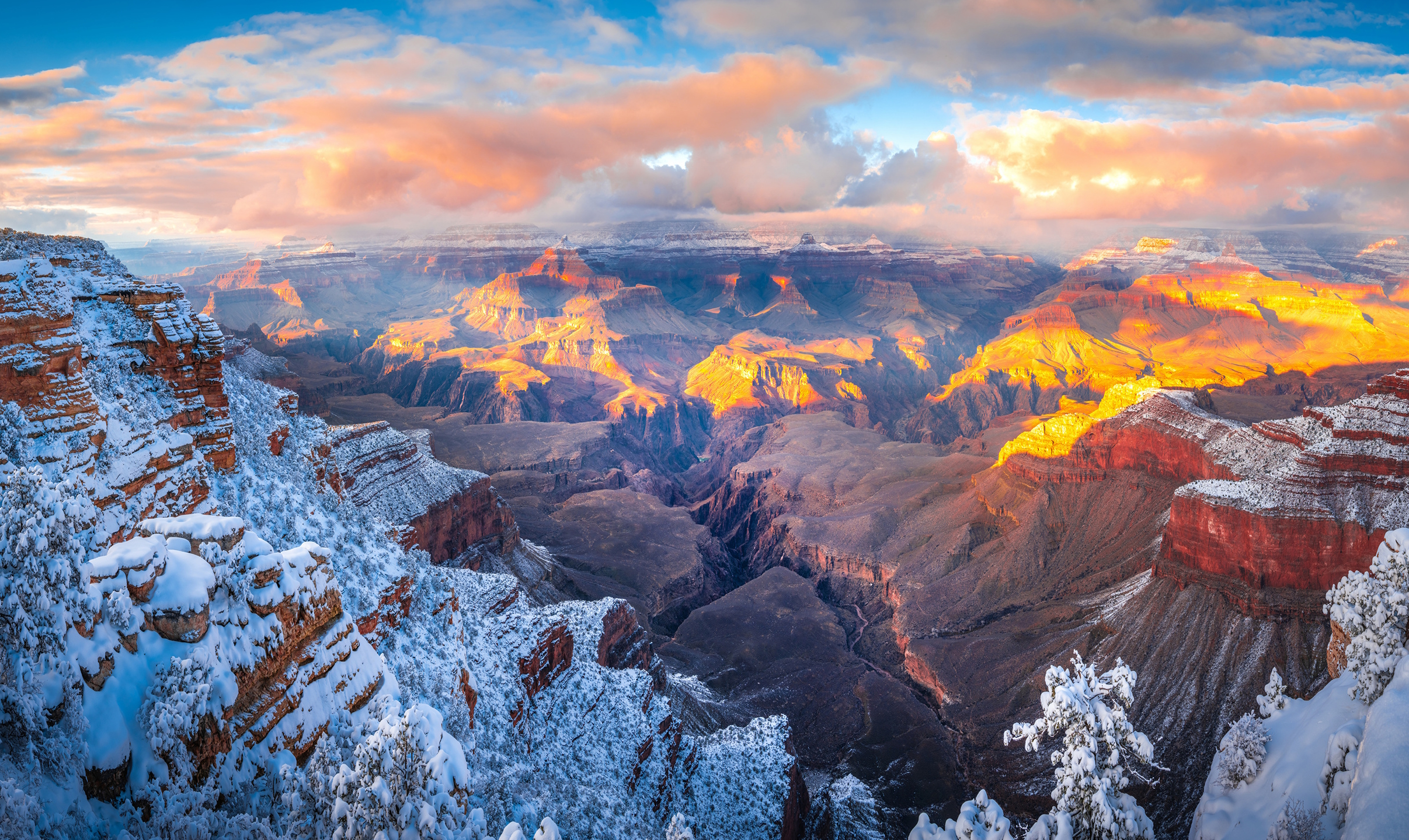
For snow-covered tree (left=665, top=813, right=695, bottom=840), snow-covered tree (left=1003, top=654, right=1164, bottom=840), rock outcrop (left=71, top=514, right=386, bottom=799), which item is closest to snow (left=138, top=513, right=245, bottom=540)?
rock outcrop (left=71, top=514, right=386, bottom=799)

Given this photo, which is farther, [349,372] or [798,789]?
[349,372]

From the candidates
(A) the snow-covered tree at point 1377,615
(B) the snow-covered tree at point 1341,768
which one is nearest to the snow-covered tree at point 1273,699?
(A) the snow-covered tree at point 1377,615

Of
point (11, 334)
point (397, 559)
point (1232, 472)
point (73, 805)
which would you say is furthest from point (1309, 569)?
point (11, 334)

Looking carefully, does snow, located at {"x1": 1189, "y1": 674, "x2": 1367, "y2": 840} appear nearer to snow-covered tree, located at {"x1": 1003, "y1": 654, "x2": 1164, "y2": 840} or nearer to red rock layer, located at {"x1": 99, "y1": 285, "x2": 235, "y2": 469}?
snow-covered tree, located at {"x1": 1003, "y1": 654, "x2": 1164, "y2": 840}

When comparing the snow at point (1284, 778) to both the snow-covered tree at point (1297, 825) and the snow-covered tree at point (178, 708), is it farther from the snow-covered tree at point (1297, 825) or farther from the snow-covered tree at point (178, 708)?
the snow-covered tree at point (178, 708)

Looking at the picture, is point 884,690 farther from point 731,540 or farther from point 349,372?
point 349,372

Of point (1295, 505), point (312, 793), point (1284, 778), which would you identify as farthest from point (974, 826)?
point (1295, 505)

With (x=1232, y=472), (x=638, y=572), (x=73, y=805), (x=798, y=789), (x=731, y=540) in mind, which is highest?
(x=73, y=805)
